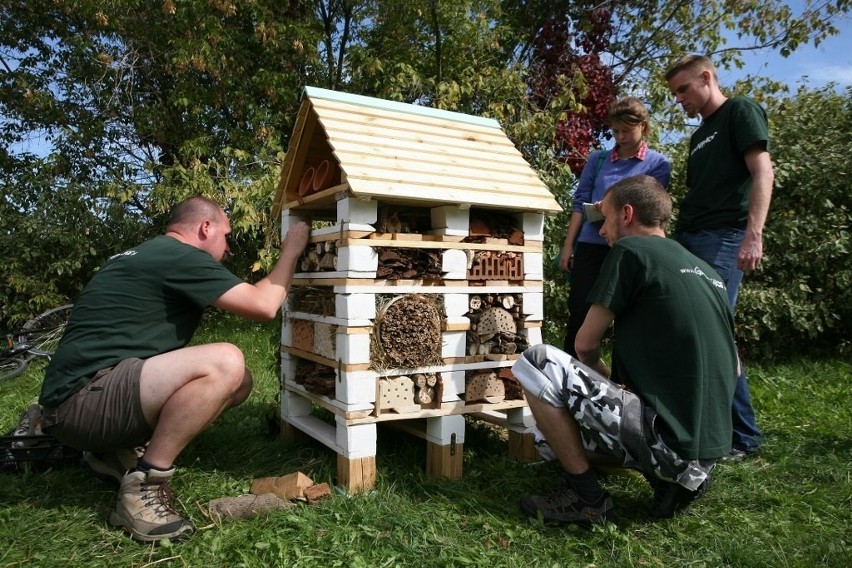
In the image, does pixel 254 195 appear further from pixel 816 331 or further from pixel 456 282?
pixel 816 331

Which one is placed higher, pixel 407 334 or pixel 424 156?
pixel 424 156

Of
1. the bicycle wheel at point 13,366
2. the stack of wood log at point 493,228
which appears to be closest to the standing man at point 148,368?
the stack of wood log at point 493,228

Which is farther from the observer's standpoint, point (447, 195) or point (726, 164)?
point (726, 164)

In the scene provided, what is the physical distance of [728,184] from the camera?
3.32 m

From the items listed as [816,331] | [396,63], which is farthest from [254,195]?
[816,331]

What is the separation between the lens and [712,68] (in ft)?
11.0

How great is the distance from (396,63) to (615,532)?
8.23 m

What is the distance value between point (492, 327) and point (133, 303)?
1.87 metres

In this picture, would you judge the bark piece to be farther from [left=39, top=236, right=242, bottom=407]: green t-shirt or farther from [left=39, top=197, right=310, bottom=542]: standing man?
[left=39, top=236, right=242, bottom=407]: green t-shirt

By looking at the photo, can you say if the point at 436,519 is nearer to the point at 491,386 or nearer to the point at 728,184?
the point at 491,386

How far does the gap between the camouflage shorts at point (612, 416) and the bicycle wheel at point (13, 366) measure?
19.0 feet

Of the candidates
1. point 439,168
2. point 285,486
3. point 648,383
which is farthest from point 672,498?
point 439,168

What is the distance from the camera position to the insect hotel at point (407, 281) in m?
3.07

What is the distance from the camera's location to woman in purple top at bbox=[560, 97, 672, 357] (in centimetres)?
354
